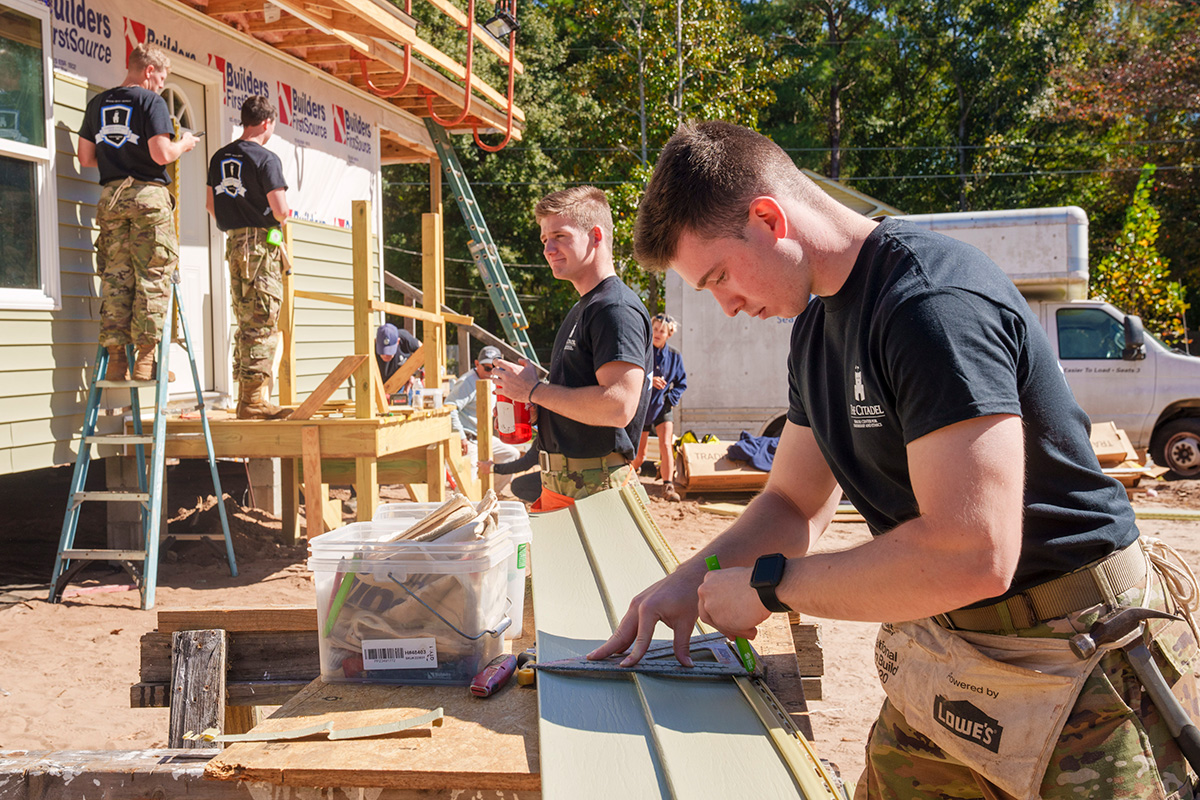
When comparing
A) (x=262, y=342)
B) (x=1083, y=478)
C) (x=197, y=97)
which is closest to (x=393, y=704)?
(x=1083, y=478)

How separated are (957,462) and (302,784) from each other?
1.12 meters

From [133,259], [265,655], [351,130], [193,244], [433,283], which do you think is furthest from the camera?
[351,130]

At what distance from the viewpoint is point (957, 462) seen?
1.29m

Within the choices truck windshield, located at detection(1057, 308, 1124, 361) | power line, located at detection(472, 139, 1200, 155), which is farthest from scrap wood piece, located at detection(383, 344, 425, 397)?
power line, located at detection(472, 139, 1200, 155)

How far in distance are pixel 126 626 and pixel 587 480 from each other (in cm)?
335

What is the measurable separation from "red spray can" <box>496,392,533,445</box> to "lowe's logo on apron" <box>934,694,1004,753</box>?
8.08 ft

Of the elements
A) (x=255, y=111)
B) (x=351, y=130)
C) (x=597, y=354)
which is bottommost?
(x=597, y=354)

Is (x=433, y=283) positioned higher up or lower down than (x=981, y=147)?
lower down

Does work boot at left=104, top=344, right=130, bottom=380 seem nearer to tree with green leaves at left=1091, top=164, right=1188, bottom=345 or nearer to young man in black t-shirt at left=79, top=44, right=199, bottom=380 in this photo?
young man in black t-shirt at left=79, top=44, right=199, bottom=380

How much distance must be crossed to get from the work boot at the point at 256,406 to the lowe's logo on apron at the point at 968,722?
5.74 m

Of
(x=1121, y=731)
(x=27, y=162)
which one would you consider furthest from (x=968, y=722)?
(x=27, y=162)

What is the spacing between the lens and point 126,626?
5.31 m

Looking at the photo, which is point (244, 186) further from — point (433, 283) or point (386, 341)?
point (386, 341)

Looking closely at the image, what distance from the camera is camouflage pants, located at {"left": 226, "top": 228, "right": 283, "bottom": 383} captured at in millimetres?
6363
